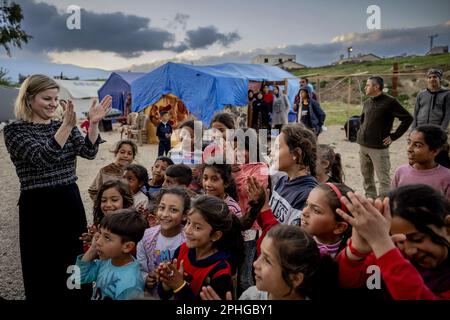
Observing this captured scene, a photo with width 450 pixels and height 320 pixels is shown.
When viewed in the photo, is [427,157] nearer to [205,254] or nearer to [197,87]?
[205,254]

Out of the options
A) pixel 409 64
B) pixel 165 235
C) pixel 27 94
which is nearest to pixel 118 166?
pixel 27 94

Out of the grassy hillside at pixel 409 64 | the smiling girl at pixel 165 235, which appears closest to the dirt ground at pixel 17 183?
the smiling girl at pixel 165 235

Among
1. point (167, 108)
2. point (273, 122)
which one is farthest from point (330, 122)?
point (167, 108)

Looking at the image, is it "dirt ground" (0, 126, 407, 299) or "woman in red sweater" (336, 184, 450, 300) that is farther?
"dirt ground" (0, 126, 407, 299)

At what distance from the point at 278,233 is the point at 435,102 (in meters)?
4.90

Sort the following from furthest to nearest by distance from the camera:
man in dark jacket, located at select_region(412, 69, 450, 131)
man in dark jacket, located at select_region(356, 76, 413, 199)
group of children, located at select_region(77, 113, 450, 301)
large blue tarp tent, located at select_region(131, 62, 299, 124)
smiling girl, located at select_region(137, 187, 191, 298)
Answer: large blue tarp tent, located at select_region(131, 62, 299, 124), man in dark jacket, located at select_region(412, 69, 450, 131), man in dark jacket, located at select_region(356, 76, 413, 199), smiling girl, located at select_region(137, 187, 191, 298), group of children, located at select_region(77, 113, 450, 301)

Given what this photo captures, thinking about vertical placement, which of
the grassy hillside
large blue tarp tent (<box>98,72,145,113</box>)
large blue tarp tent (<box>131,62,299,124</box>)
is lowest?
large blue tarp tent (<box>131,62,299,124</box>)

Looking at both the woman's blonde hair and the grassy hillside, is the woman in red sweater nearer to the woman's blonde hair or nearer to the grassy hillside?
the woman's blonde hair

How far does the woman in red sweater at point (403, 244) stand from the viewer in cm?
122

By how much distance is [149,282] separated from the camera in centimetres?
204

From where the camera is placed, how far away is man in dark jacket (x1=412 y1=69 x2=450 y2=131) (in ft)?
17.0

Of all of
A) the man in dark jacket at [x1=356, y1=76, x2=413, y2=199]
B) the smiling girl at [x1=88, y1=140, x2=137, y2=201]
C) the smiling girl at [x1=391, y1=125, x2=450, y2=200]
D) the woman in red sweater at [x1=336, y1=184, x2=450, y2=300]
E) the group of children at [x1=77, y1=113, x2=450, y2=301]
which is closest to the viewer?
the woman in red sweater at [x1=336, y1=184, x2=450, y2=300]

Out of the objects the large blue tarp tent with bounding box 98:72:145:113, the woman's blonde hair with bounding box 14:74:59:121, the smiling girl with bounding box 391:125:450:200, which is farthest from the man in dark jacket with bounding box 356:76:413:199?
the large blue tarp tent with bounding box 98:72:145:113

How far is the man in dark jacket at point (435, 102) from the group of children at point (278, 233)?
2.51 m
